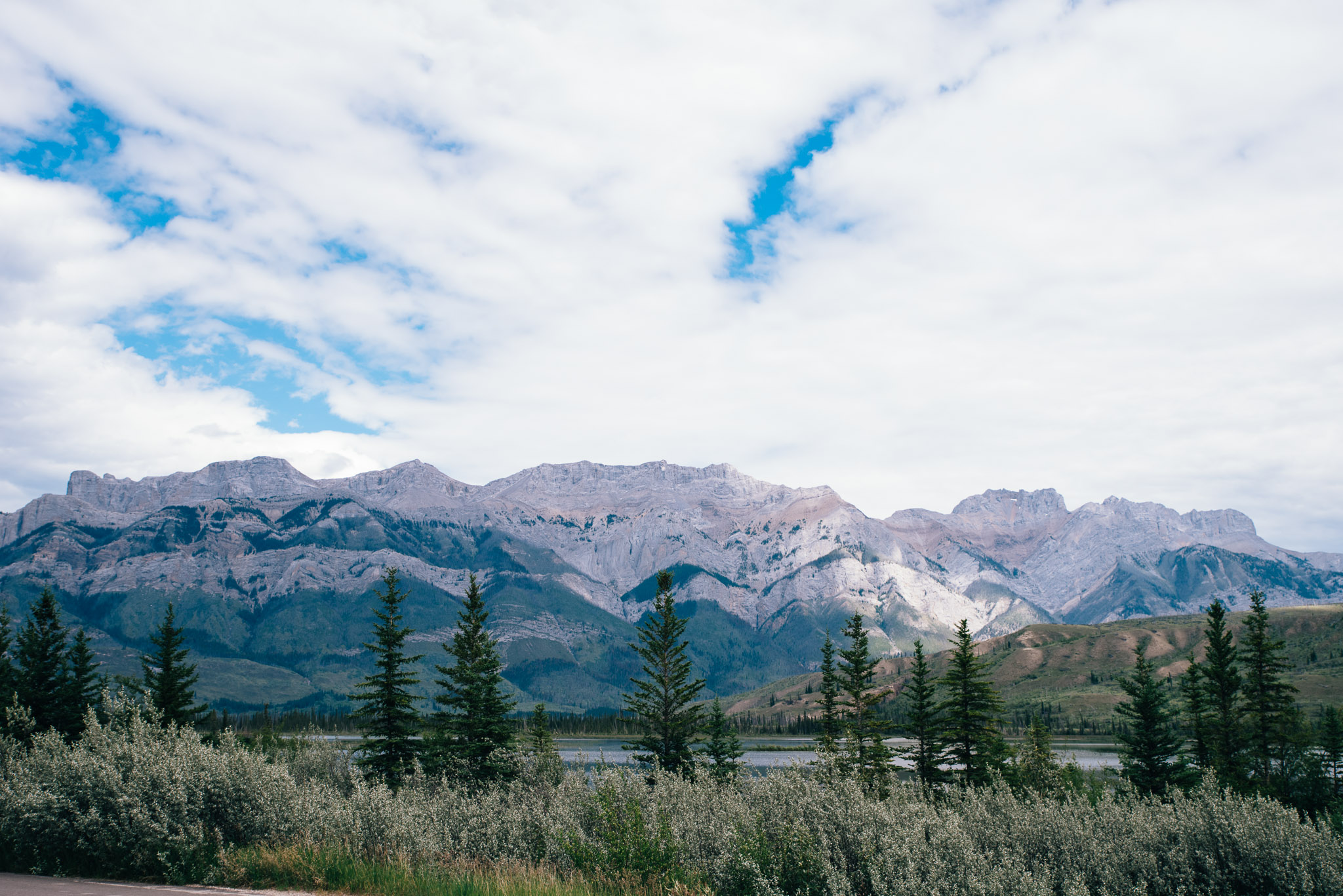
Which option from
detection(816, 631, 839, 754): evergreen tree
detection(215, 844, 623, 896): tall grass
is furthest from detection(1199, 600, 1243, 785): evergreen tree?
detection(215, 844, 623, 896): tall grass

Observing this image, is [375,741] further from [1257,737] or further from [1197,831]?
[1257,737]

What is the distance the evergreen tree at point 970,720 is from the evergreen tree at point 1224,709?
20.8 metres

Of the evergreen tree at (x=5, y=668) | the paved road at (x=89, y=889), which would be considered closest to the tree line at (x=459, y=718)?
the evergreen tree at (x=5, y=668)

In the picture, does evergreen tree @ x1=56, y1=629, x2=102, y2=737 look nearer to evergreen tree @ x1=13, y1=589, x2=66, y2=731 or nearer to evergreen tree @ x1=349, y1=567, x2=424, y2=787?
evergreen tree @ x1=13, y1=589, x2=66, y2=731

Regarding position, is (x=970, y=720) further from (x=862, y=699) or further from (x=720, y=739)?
(x=720, y=739)

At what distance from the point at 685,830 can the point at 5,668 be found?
59524mm

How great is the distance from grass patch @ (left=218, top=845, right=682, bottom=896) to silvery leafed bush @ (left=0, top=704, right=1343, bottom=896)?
1.71ft

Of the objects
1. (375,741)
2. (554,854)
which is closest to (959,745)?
(375,741)

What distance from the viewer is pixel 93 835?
57.4 ft

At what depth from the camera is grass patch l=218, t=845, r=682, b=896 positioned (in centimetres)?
1390

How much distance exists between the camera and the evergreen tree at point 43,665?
5066 centimetres

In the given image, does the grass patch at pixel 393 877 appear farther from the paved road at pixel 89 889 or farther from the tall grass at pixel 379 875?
the paved road at pixel 89 889

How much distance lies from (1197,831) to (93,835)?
22754 millimetres

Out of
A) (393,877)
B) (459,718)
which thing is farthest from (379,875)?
(459,718)
